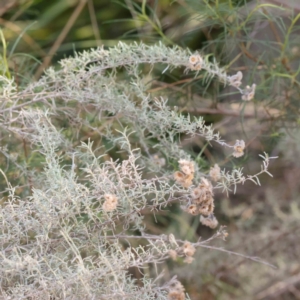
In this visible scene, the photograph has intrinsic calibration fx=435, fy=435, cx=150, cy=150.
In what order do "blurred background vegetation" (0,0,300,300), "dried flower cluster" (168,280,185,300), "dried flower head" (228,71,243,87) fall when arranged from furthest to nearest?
1. "blurred background vegetation" (0,0,300,300)
2. "dried flower head" (228,71,243,87)
3. "dried flower cluster" (168,280,185,300)

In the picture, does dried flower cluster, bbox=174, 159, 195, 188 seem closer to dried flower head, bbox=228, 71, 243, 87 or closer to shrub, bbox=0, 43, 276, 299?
shrub, bbox=0, 43, 276, 299

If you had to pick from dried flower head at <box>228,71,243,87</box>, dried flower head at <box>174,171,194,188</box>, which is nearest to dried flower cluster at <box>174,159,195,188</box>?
dried flower head at <box>174,171,194,188</box>

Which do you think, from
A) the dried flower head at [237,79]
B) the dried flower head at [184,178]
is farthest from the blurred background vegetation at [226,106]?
the dried flower head at [184,178]

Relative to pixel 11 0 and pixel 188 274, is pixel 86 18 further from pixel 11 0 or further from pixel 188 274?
pixel 188 274

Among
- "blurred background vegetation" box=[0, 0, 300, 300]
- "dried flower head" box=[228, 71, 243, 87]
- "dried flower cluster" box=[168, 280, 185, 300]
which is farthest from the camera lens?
"blurred background vegetation" box=[0, 0, 300, 300]

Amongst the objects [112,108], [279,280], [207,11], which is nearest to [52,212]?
[112,108]

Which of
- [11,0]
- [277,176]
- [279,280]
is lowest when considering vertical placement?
[279,280]

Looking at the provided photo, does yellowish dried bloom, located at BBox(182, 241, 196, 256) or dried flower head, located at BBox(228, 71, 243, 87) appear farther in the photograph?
dried flower head, located at BBox(228, 71, 243, 87)

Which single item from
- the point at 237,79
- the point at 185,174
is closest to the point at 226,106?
the point at 237,79
